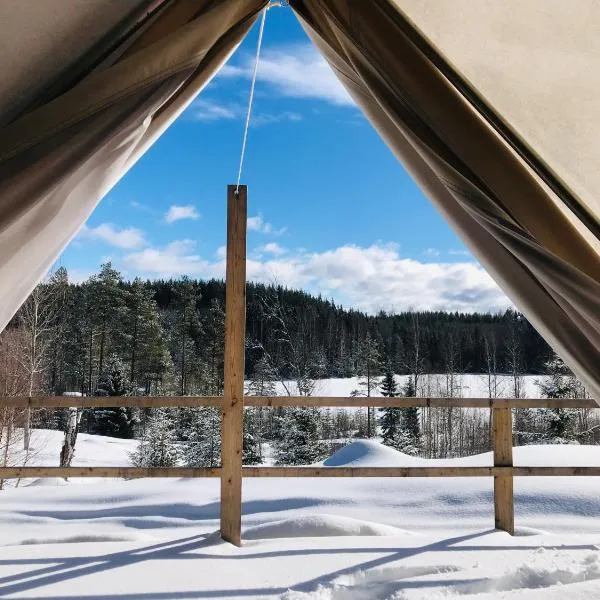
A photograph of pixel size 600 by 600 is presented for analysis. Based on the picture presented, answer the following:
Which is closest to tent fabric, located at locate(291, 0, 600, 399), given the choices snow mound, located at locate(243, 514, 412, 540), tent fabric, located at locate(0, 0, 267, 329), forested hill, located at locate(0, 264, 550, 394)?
tent fabric, located at locate(0, 0, 267, 329)

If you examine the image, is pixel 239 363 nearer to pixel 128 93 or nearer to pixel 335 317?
pixel 128 93

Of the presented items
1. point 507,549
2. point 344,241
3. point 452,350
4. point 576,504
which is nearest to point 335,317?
point 452,350

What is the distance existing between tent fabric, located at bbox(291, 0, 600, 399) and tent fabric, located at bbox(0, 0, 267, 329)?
37 cm

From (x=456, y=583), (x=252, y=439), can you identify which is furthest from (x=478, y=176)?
(x=252, y=439)

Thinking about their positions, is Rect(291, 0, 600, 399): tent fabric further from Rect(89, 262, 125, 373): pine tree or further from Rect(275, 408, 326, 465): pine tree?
Rect(89, 262, 125, 373): pine tree

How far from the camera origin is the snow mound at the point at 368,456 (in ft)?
20.0

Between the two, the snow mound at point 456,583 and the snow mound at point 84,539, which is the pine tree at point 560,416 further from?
the snow mound at point 84,539

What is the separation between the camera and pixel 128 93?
1.39 meters

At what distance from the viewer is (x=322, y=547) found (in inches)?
104

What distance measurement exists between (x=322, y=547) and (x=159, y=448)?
42.8 ft

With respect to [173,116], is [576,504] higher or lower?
lower

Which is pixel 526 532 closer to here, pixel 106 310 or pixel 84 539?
pixel 84 539

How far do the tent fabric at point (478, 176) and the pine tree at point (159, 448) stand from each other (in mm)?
14116

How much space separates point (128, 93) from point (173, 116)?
311 millimetres
